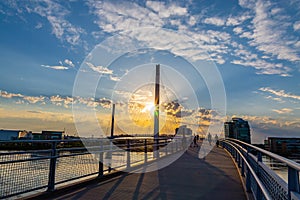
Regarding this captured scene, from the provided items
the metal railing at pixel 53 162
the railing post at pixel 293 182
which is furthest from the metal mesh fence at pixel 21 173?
the railing post at pixel 293 182

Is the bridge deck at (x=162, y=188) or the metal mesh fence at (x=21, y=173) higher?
the metal mesh fence at (x=21, y=173)

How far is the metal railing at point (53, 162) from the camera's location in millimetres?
4630

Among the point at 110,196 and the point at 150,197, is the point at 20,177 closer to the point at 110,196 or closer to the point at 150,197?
the point at 110,196

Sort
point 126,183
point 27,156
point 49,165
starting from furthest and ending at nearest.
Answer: point 126,183, point 49,165, point 27,156

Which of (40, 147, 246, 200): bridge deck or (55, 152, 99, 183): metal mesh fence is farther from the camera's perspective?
(55, 152, 99, 183): metal mesh fence

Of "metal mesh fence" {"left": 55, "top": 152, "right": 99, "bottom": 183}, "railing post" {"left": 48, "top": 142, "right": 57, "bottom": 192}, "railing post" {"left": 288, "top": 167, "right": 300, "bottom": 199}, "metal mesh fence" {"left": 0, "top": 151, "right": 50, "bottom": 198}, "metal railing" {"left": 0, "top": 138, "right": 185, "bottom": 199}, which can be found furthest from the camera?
"metal mesh fence" {"left": 55, "top": 152, "right": 99, "bottom": 183}

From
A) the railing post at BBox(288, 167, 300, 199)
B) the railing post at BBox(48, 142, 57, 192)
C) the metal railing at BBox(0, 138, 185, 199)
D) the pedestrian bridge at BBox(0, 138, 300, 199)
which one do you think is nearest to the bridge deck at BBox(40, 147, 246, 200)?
the pedestrian bridge at BBox(0, 138, 300, 199)

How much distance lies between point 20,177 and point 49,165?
740mm

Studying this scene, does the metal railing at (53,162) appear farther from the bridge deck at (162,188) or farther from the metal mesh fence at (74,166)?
the bridge deck at (162,188)

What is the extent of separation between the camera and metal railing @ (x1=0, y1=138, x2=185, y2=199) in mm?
4630

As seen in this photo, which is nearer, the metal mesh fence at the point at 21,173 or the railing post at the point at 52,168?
the metal mesh fence at the point at 21,173

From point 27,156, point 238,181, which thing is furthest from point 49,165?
point 238,181

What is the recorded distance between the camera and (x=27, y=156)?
198 inches

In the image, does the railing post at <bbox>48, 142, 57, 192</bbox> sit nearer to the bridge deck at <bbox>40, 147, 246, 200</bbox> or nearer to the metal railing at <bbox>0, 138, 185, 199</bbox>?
the metal railing at <bbox>0, 138, 185, 199</bbox>
